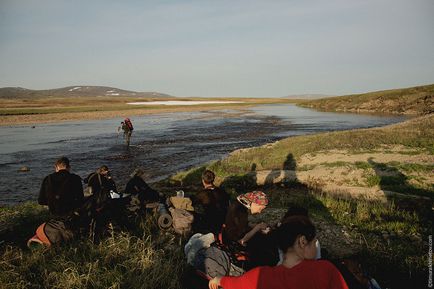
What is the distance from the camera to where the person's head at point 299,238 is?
9.84 feet

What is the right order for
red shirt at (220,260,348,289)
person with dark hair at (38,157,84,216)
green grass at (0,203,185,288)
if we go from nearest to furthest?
1. red shirt at (220,260,348,289)
2. green grass at (0,203,185,288)
3. person with dark hair at (38,157,84,216)

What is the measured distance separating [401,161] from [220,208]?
1067 cm

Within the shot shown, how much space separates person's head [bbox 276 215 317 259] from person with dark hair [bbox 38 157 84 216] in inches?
178

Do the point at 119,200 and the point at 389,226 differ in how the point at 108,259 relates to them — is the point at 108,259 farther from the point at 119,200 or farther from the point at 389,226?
the point at 389,226

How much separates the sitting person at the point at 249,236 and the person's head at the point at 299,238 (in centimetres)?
189

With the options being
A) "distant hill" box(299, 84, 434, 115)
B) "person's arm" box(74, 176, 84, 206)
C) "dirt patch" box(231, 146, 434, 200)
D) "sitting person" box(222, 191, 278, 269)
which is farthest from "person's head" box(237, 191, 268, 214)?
"distant hill" box(299, 84, 434, 115)

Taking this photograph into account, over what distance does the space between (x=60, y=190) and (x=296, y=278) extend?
4.82m

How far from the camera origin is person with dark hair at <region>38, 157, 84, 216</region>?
6086 mm

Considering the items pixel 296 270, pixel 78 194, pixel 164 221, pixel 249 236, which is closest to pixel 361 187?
pixel 164 221

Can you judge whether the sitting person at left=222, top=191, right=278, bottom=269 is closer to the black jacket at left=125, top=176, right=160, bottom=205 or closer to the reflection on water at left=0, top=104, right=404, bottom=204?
the black jacket at left=125, top=176, right=160, bottom=205

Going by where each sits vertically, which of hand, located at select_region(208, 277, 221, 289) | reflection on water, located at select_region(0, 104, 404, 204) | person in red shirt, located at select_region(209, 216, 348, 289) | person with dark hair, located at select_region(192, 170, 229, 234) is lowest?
reflection on water, located at select_region(0, 104, 404, 204)

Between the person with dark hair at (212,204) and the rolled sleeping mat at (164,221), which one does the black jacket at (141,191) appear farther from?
the person with dark hair at (212,204)

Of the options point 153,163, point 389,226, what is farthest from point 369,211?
point 153,163

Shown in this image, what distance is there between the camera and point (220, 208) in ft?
22.2
